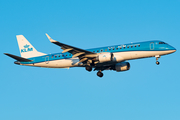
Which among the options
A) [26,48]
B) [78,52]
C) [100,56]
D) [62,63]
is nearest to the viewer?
[100,56]

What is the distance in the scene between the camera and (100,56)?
3853 centimetres

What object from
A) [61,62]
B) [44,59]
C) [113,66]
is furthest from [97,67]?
[44,59]

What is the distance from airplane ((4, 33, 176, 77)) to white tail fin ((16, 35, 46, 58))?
127 cm

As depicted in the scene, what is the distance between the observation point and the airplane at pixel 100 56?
125 feet

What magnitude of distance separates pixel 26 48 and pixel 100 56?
16210mm

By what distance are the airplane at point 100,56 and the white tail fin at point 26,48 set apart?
1.27 meters

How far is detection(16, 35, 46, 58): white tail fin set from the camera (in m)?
46.4

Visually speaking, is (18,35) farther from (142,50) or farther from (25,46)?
(142,50)

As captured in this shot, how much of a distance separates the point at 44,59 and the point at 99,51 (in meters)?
10.0

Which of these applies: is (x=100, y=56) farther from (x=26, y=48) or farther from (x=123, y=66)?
(x=26, y=48)

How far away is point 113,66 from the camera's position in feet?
145

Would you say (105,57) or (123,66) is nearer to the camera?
→ (105,57)

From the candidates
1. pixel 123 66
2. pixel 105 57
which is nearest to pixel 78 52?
pixel 105 57

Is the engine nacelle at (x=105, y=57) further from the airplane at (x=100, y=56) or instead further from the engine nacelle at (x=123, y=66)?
the engine nacelle at (x=123, y=66)
